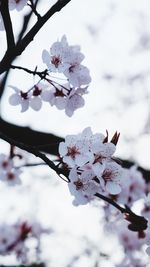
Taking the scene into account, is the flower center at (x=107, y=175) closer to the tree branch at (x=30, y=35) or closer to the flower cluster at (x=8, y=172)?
the tree branch at (x=30, y=35)

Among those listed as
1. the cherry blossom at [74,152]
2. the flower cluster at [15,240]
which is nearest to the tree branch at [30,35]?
the cherry blossom at [74,152]

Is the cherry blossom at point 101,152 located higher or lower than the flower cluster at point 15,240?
higher

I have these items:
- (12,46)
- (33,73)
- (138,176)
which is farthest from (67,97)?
(138,176)

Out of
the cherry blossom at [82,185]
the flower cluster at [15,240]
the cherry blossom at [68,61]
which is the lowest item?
the flower cluster at [15,240]

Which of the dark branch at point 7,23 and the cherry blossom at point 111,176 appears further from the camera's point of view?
the cherry blossom at point 111,176

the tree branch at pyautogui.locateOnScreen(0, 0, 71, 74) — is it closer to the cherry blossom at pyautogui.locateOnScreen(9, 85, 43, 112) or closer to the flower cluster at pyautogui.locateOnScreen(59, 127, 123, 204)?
the flower cluster at pyautogui.locateOnScreen(59, 127, 123, 204)
